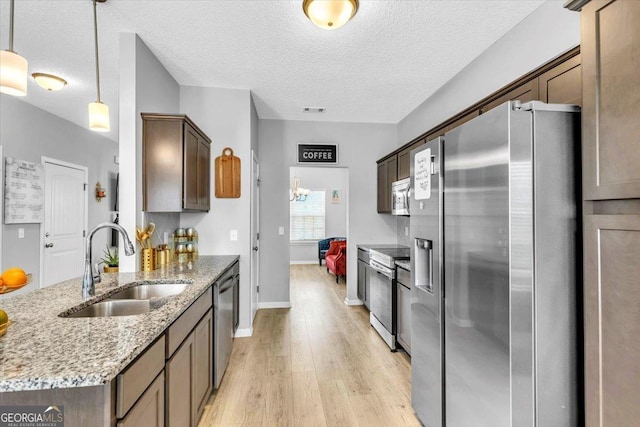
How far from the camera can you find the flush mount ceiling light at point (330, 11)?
6.41 feet

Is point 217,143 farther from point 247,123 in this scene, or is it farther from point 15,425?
point 15,425

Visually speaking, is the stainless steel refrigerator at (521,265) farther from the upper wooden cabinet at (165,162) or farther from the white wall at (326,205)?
the white wall at (326,205)

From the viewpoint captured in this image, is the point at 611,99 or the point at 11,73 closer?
the point at 611,99

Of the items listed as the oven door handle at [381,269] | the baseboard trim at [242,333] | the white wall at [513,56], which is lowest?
the baseboard trim at [242,333]

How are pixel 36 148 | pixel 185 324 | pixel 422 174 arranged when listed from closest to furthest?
pixel 185 324, pixel 422 174, pixel 36 148

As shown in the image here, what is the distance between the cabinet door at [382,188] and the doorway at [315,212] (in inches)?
165

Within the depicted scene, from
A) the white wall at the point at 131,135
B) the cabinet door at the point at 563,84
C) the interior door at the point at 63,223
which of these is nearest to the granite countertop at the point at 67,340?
the white wall at the point at 131,135

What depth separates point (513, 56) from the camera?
2.39 meters

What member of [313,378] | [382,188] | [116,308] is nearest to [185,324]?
[116,308]

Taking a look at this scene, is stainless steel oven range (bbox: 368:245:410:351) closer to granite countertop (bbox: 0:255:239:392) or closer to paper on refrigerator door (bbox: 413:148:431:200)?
paper on refrigerator door (bbox: 413:148:431:200)

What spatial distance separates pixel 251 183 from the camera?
359 centimetres

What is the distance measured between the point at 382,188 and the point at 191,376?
3478 millimetres

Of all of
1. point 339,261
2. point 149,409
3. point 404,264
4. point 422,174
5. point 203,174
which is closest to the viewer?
point 149,409

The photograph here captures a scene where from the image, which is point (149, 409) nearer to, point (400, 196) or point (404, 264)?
Result: point (404, 264)
